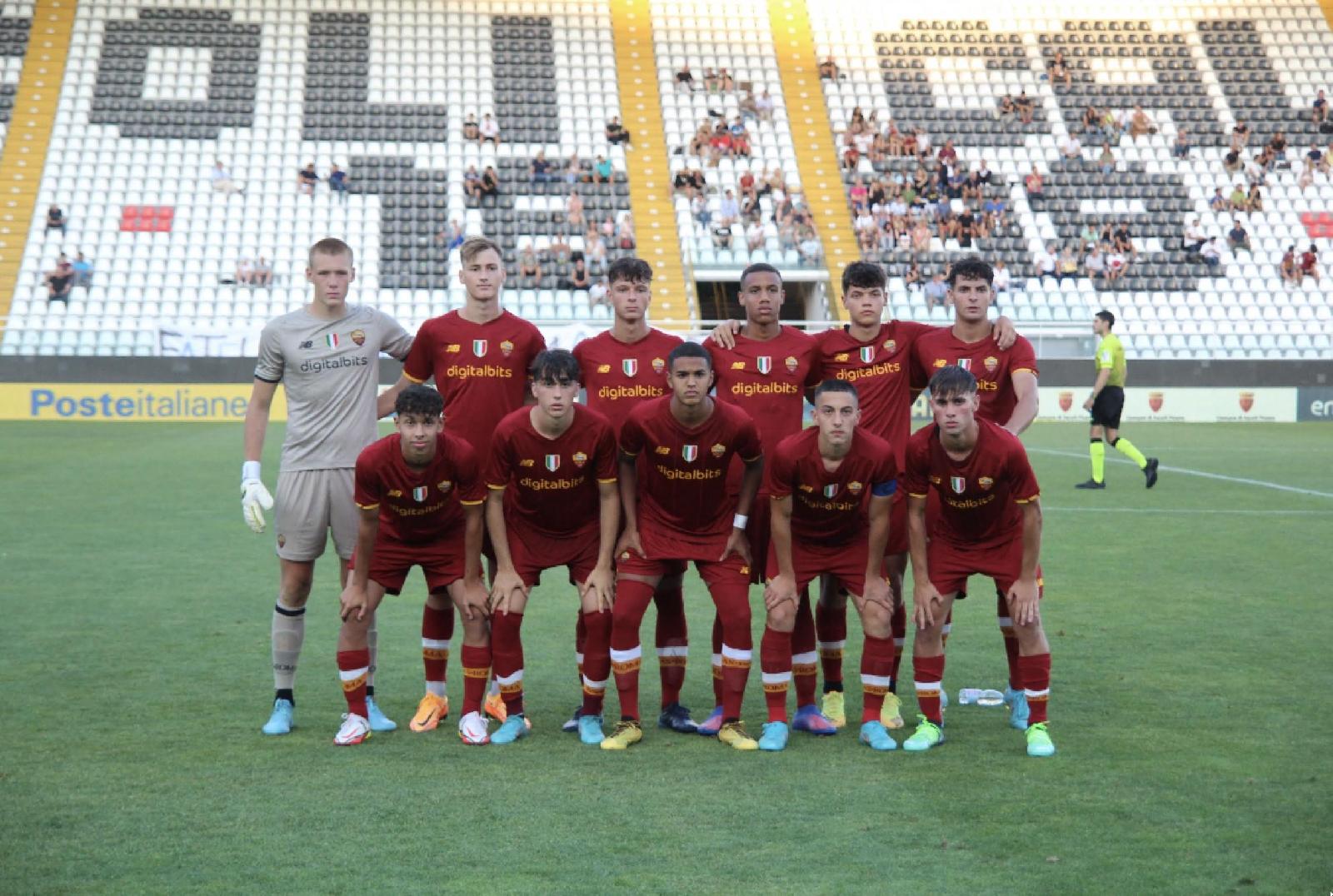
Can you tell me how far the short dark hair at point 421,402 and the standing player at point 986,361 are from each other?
2192mm

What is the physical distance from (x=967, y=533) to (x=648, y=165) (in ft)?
97.5

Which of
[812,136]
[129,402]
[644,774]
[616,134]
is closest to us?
[644,774]

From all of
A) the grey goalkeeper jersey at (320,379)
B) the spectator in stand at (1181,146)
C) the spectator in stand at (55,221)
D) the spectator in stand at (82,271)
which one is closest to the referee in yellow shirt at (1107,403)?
the grey goalkeeper jersey at (320,379)

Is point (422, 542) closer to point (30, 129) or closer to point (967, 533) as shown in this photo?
point (967, 533)

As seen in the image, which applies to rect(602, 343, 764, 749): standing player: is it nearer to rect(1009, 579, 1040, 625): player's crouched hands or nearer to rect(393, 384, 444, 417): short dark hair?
rect(393, 384, 444, 417): short dark hair

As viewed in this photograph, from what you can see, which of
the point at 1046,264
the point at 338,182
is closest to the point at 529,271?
the point at 338,182

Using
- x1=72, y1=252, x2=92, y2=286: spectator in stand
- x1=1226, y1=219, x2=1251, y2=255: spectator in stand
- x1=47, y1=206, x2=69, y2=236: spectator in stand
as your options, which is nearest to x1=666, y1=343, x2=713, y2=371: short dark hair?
x1=72, y1=252, x2=92, y2=286: spectator in stand

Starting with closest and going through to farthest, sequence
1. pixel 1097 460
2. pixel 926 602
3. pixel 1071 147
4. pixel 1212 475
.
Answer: pixel 926 602
pixel 1097 460
pixel 1212 475
pixel 1071 147

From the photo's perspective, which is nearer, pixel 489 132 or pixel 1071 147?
pixel 489 132

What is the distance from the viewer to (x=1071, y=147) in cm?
3584

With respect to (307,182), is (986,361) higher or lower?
lower

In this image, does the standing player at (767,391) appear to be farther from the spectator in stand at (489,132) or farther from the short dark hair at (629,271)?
the spectator in stand at (489,132)

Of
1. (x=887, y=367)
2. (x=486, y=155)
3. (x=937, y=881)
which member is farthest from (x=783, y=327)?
(x=486, y=155)

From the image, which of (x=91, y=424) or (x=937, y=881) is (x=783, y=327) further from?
→ (x=91, y=424)
